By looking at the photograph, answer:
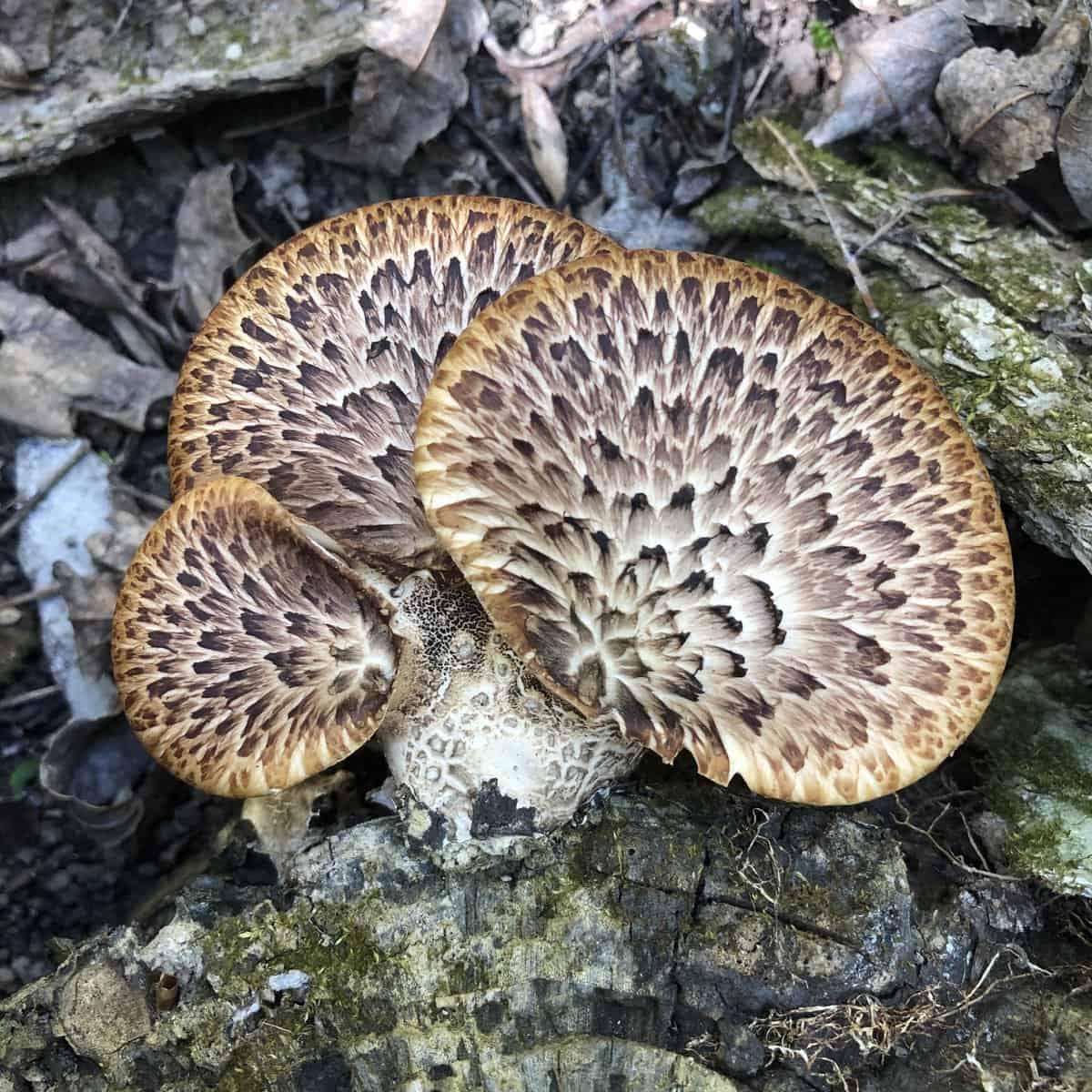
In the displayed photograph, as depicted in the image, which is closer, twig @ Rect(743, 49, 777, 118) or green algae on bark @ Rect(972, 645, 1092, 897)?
green algae on bark @ Rect(972, 645, 1092, 897)

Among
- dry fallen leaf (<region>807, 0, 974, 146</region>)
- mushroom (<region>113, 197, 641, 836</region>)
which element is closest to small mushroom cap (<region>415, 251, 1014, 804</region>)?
mushroom (<region>113, 197, 641, 836</region>)

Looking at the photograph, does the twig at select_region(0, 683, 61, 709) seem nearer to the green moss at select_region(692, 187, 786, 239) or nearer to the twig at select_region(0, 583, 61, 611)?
the twig at select_region(0, 583, 61, 611)

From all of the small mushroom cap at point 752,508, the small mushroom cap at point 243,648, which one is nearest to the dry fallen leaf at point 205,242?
the small mushroom cap at point 243,648

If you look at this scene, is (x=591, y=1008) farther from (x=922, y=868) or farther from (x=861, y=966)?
(x=922, y=868)

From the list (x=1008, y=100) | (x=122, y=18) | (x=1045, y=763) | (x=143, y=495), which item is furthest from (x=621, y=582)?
(x=122, y=18)

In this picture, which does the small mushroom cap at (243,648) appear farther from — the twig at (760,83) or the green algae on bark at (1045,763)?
the twig at (760,83)

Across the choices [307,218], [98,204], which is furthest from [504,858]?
[98,204]

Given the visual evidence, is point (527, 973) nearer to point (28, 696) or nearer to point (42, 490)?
point (28, 696)
